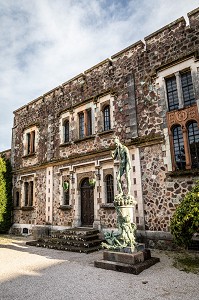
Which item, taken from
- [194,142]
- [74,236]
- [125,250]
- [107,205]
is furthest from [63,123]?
[125,250]

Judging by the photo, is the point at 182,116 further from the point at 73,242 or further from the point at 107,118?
the point at 73,242

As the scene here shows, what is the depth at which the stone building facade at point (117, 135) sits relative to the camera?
9578 millimetres

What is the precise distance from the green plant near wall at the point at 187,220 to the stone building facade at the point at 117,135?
7.69 feet

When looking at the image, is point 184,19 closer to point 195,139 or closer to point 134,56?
point 134,56

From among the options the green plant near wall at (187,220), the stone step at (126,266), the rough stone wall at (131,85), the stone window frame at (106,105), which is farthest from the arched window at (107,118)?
the stone step at (126,266)

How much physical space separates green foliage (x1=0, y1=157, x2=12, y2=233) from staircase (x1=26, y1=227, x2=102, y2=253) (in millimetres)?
5987

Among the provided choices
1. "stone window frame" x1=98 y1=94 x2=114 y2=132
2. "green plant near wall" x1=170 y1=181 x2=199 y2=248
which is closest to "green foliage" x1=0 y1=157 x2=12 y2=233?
"stone window frame" x1=98 y1=94 x2=114 y2=132

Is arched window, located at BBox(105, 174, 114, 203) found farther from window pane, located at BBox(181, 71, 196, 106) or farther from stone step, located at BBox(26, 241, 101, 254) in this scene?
window pane, located at BBox(181, 71, 196, 106)

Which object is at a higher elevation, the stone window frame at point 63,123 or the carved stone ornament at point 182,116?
the stone window frame at point 63,123

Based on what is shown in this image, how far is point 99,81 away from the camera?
13.2 metres

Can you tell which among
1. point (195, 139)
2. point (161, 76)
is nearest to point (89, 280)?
point (195, 139)

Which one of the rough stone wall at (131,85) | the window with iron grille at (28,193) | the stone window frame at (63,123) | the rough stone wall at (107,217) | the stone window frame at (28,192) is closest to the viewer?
the rough stone wall at (131,85)

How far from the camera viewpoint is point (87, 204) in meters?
12.5

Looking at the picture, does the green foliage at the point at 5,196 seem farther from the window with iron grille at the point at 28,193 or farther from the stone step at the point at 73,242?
the stone step at the point at 73,242
